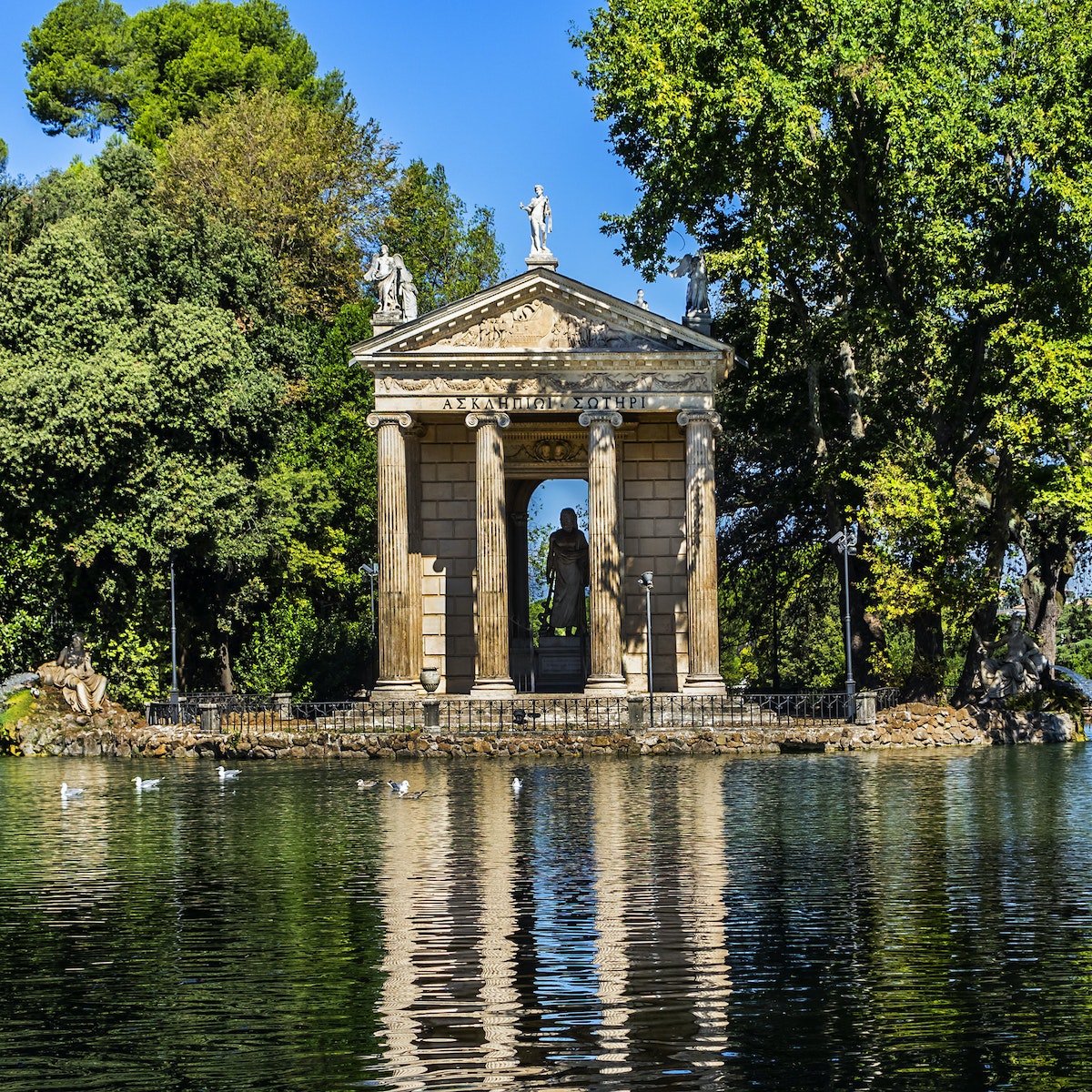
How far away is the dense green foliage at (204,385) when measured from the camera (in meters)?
44.5

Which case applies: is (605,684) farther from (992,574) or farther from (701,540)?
(992,574)

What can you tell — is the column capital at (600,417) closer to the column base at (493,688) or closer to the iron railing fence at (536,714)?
the column base at (493,688)

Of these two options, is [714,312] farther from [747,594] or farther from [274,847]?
[274,847]

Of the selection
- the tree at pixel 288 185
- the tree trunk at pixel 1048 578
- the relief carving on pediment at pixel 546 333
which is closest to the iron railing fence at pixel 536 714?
the tree trunk at pixel 1048 578

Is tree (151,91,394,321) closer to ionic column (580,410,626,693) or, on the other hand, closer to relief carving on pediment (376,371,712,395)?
relief carving on pediment (376,371,712,395)

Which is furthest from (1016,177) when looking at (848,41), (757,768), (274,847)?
(274,847)

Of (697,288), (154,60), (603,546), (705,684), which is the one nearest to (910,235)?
(697,288)

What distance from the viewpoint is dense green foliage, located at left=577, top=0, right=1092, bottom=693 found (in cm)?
3812

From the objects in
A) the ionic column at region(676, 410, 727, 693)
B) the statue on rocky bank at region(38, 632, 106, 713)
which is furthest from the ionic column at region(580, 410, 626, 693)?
the statue on rocky bank at region(38, 632, 106, 713)

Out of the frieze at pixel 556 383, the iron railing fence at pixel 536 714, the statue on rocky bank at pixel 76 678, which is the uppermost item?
the frieze at pixel 556 383

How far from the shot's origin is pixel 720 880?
15.2 meters

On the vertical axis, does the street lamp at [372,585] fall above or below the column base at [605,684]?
above

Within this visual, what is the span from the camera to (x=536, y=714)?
1614 inches

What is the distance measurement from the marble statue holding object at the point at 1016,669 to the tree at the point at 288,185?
30568 millimetres
